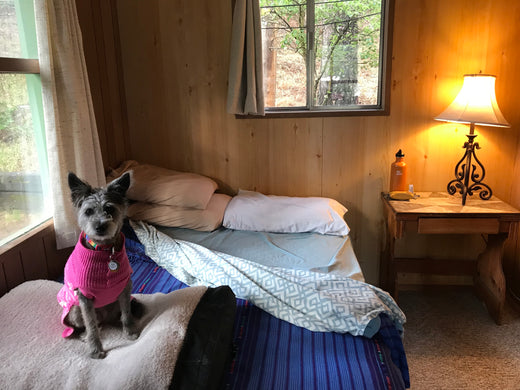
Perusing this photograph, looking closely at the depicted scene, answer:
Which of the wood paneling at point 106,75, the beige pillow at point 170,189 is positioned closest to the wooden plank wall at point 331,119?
the wood paneling at point 106,75

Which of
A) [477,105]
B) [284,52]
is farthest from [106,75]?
[477,105]

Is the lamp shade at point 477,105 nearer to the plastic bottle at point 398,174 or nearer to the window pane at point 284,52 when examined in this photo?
the plastic bottle at point 398,174

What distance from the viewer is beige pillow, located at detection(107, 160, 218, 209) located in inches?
95.6

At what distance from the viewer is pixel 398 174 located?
263 centimetres

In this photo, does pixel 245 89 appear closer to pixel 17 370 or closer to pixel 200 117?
pixel 200 117

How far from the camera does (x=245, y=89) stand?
2.68 m

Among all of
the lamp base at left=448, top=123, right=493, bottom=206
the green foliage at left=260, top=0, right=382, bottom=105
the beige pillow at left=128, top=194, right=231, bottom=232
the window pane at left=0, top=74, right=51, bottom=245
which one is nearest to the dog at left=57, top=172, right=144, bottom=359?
the window pane at left=0, top=74, right=51, bottom=245

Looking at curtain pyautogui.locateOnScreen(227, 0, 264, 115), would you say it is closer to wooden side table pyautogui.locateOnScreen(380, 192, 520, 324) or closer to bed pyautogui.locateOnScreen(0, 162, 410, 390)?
bed pyautogui.locateOnScreen(0, 162, 410, 390)

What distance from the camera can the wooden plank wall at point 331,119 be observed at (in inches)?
100

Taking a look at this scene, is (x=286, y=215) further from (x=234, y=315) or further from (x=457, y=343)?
(x=457, y=343)

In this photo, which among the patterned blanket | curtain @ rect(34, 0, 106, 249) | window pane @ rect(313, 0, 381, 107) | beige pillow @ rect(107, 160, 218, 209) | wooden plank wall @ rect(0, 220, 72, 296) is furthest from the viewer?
window pane @ rect(313, 0, 381, 107)

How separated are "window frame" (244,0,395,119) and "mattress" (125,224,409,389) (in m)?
1.45

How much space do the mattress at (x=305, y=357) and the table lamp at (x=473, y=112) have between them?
1.34 metres

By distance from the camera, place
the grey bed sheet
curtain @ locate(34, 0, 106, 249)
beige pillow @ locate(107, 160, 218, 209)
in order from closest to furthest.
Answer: curtain @ locate(34, 0, 106, 249) → the grey bed sheet → beige pillow @ locate(107, 160, 218, 209)
